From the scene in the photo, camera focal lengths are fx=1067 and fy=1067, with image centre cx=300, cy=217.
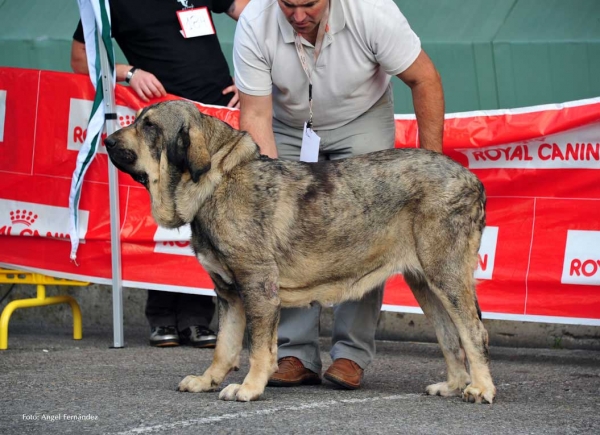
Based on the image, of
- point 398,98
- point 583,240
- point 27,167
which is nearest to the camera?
point 583,240

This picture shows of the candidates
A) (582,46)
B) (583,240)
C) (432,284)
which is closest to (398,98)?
(582,46)

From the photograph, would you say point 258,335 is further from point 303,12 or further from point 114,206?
point 114,206

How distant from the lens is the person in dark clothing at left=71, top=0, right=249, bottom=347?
296 inches

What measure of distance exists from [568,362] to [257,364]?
113 inches

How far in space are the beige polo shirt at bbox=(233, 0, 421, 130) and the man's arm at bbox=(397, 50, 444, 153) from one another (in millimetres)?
77

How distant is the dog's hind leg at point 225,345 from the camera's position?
5598mm

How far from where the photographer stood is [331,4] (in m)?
5.72

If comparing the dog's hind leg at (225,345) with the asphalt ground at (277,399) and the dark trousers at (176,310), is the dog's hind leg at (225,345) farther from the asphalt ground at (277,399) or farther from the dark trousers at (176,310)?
the dark trousers at (176,310)

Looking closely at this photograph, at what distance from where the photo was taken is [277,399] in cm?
548

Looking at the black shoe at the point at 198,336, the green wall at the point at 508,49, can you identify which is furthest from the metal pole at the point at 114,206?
the green wall at the point at 508,49

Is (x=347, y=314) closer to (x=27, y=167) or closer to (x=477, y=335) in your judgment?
(x=477, y=335)

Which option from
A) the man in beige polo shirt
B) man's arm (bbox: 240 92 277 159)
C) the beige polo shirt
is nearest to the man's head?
the man in beige polo shirt

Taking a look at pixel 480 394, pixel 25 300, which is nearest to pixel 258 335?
pixel 480 394

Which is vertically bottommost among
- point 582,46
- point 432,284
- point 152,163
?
point 432,284
